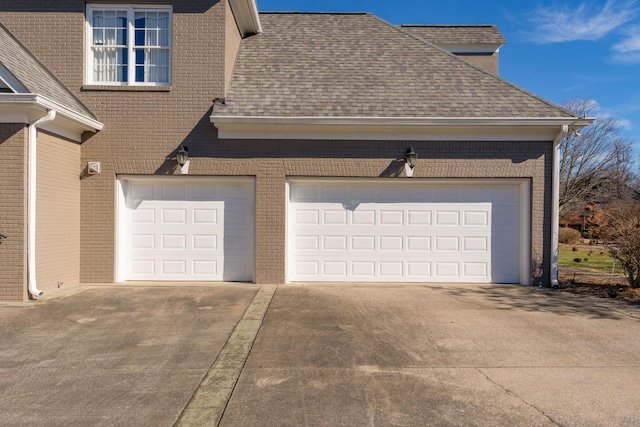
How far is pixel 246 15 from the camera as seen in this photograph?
10891 millimetres

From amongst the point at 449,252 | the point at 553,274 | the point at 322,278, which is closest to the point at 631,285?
the point at 553,274

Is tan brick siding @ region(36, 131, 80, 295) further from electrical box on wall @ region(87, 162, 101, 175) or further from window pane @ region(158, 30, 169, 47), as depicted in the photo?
window pane @ region(158, 30, 169, 47)

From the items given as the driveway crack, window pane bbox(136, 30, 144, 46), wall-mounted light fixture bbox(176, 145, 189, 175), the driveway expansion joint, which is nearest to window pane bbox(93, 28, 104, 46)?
window pane bbox(136, 30, 144, 46)

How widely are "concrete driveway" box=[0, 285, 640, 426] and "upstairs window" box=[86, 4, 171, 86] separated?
4.80 m

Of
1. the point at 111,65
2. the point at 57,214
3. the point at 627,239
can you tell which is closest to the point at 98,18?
the point at 111,65

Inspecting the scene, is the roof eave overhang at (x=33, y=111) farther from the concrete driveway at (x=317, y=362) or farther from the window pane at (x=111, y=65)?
the concrete driveway at (x=317, y=362)

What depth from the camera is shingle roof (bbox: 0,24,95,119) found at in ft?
24.9

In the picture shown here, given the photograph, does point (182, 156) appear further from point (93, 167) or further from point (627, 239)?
point (627, 239)

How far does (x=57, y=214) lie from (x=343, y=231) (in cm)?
578

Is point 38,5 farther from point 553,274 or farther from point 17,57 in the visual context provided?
point 553,274

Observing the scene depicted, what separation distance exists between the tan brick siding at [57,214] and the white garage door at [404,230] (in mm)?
4559

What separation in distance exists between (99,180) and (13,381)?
571 centimetres

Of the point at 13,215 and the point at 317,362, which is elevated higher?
the point at 13,215

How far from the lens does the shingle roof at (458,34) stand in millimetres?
15273
